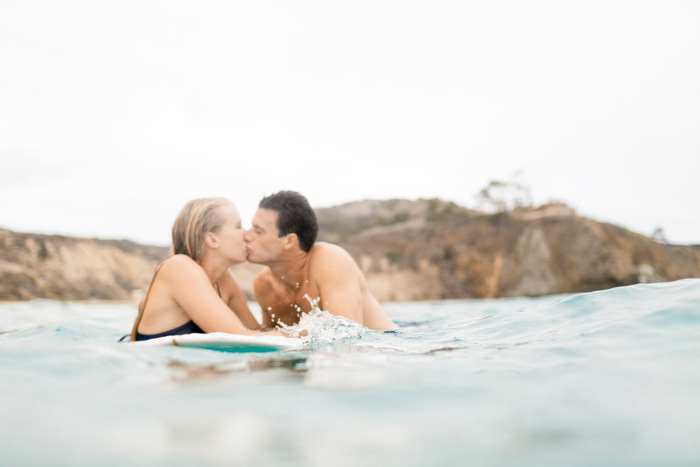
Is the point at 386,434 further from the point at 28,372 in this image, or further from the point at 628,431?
the point at 28,372

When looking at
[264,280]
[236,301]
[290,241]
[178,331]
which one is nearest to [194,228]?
[178,331]

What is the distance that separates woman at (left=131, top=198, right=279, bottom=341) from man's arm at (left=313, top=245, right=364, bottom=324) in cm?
61

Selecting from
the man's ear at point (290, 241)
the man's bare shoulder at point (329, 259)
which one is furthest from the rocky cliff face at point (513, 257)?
the man's ear at point (290, 241)

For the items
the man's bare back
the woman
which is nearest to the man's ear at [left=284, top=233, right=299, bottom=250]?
the man's bare back

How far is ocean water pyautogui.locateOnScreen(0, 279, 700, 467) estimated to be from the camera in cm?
115

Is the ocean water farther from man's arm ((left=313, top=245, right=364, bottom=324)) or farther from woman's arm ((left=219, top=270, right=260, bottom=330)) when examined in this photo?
woman's arm ((left=219, top=270, right=260, bottom=330))

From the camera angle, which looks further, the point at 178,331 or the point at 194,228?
the point at 194,228

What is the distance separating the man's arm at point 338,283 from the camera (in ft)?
12.0

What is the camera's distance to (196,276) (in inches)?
123


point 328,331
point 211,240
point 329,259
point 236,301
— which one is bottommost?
point 328,331

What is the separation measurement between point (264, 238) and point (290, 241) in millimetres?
237

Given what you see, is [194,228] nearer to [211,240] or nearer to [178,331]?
[211,240]

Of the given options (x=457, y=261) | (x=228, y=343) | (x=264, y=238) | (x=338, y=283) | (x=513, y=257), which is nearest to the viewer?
(x=228, y=343)

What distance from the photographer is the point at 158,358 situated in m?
2.16
